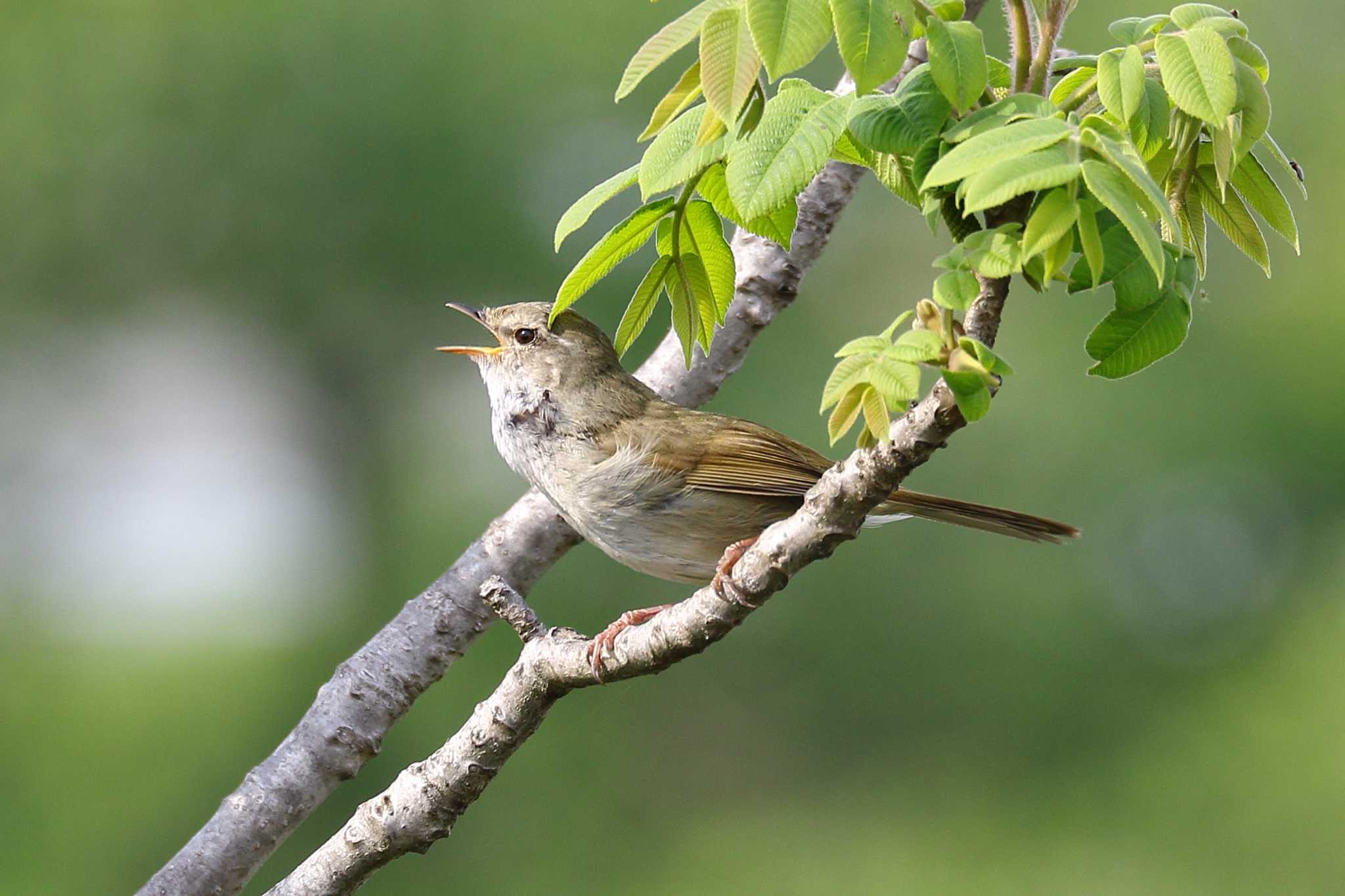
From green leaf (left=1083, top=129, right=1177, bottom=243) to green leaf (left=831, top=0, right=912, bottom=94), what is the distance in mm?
248

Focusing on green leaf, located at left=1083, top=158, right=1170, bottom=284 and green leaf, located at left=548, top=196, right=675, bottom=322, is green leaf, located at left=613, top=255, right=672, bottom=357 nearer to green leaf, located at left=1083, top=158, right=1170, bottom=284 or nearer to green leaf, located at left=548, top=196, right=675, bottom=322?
green leaf, located at left=548, top=196, right=675, bottom=322

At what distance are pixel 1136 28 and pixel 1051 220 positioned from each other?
486 mm

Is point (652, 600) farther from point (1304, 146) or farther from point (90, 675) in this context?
point (1304, 146)

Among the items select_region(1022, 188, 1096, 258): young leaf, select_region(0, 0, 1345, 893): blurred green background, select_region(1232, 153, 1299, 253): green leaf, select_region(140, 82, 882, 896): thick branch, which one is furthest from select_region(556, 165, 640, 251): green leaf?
select_region(0, 0, 1345, 893): blurred green background

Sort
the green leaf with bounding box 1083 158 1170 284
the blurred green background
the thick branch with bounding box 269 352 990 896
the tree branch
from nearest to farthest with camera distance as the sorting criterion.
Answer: the green leaf with bounding box 1083 158 1170 284, the thick branch with bounding box 269 352 990 896, the tree branch, the blurred green background

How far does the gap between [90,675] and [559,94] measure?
7492 mm

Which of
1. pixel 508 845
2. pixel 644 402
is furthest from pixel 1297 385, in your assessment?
pixel 644 402

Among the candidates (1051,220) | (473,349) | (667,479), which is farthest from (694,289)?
(473,349)

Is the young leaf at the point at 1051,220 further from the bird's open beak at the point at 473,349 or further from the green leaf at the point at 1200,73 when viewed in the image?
the bird's open beak at the point at 473,349

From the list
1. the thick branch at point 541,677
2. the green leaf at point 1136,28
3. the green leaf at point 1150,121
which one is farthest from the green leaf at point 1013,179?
the thick branch at point 541,677

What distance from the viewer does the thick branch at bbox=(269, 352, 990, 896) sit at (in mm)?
1940

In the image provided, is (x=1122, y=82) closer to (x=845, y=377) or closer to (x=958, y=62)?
(x=958, y=62)

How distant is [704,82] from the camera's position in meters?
1.52

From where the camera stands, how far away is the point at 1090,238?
1.46 metres
